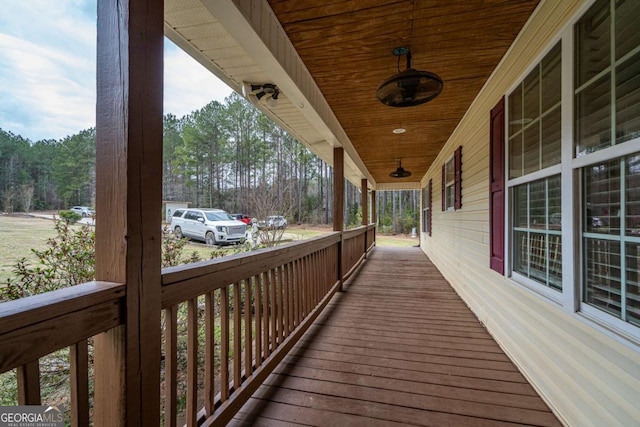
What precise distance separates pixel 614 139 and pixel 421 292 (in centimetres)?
341

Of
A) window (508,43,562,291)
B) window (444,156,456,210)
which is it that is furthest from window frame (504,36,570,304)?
window (444,156,456,210)

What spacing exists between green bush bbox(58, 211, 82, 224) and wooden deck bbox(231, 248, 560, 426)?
6.28 ft

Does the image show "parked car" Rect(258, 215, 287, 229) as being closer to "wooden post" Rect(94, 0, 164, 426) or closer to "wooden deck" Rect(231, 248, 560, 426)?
"wooden deck" Rect(231, 248, 560, 426)

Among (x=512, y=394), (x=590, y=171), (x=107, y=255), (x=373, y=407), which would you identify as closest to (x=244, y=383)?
(x=373, y=407)

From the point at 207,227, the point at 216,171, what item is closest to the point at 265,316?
the point at 207,227

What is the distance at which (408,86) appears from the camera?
7.14ft

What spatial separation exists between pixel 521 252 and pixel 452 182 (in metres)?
2.78

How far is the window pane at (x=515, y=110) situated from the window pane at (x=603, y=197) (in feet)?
3.38

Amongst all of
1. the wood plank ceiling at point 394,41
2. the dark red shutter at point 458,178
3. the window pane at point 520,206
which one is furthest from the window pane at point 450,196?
the window pane at point 520,206

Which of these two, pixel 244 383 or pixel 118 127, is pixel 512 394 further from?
pixel 118 127

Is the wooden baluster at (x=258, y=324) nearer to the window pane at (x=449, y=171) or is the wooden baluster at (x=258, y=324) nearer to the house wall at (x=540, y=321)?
the house wall at (x=540, y=321)

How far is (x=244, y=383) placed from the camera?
5.76 ft

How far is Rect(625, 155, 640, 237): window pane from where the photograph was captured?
117 centimetres

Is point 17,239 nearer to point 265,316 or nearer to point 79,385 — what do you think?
point 79,385
